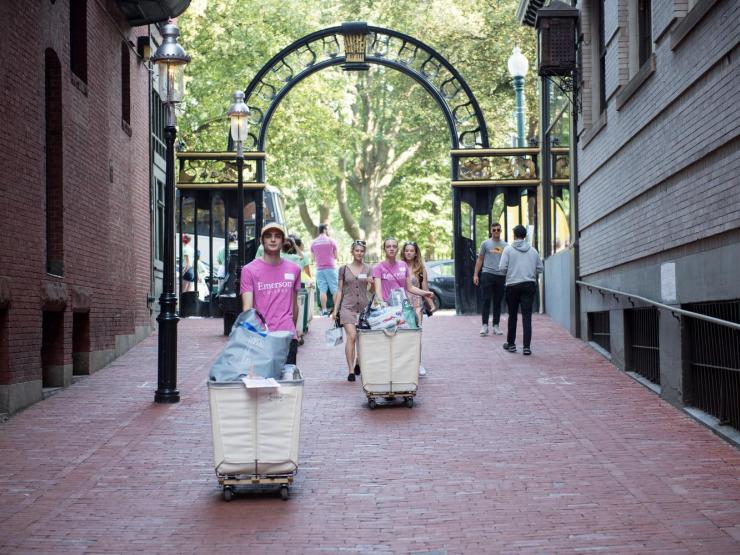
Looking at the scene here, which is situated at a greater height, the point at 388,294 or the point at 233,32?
the point at 233,32

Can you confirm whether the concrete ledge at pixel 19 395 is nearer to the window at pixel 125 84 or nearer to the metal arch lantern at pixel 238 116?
the window at pixel 125 84

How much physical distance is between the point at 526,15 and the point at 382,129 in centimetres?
2093

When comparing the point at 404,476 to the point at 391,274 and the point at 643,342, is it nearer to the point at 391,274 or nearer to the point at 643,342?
the point at 391,274

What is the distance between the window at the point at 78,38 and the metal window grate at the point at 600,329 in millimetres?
7910

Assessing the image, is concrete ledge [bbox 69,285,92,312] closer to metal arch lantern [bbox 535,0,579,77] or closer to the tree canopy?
metal arch lantern [bbox 535,0,579,77]

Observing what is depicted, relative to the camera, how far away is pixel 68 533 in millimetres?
7281

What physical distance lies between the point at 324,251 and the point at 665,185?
1092cm

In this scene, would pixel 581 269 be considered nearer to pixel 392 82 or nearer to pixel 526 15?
pixel 526 15

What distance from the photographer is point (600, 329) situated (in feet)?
55.9

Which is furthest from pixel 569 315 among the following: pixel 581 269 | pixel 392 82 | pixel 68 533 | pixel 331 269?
pixel 392 82

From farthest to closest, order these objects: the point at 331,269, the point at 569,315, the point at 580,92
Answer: the point at 331,269, the point at 569,315, the point at 580,92

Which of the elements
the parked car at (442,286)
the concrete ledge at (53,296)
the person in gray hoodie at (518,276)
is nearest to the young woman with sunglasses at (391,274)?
the person in gray hoodie at (518,276)

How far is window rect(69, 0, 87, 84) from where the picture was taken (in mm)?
15656

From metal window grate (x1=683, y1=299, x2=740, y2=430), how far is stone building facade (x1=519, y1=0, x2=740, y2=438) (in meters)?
0.02
